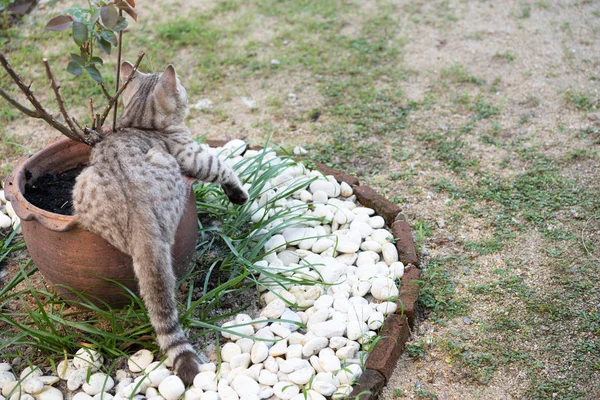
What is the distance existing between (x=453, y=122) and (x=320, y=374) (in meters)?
2.72

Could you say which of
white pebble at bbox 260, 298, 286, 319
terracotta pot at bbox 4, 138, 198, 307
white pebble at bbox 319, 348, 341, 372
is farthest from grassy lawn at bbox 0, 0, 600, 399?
terracotta pot at bbox 4, 138, 198, 307


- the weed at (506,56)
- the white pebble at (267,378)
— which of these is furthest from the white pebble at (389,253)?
the weed at (506,56)

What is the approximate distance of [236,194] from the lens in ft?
11.4

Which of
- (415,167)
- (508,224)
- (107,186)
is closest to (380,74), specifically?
(415,167)

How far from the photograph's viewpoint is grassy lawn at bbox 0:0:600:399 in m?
3.03

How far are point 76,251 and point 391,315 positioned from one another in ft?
5.15

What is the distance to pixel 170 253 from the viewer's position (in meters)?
2.74

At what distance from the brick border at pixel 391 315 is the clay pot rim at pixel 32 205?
122 cm

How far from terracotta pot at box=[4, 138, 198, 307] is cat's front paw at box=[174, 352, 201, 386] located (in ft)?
1.56

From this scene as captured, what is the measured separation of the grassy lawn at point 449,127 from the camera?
119 inches

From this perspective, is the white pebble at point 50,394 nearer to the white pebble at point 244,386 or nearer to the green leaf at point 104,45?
the white pebble at point 244,386

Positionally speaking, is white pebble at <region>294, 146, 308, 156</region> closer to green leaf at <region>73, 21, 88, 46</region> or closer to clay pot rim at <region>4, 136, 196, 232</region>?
clay pot rim at <region>4, 136, 196, 232</region>

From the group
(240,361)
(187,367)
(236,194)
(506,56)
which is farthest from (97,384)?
(506,56)

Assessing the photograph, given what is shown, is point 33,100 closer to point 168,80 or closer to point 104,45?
point 104,45
